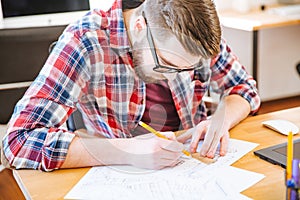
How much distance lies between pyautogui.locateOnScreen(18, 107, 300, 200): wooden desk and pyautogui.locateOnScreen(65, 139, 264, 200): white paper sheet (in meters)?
0.02

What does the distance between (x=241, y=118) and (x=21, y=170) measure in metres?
0.69

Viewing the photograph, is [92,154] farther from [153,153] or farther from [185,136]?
[185,136]

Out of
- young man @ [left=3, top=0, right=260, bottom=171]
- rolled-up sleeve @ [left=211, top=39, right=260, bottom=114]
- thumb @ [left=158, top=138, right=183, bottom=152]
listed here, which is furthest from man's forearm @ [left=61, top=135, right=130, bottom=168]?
rolled-up sleeve @ [left=211, top=39, right=260, bottom=114]

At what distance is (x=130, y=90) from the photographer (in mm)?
1471

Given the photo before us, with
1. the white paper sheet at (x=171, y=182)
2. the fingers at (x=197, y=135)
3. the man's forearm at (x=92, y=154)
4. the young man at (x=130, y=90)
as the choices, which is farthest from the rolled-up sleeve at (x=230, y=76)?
the man's forearm at (x=92, y=154)

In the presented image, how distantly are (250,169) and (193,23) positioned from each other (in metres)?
0.39

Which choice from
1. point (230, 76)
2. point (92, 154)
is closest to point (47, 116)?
point (92, 154)

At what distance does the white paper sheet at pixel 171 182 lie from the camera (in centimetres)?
107

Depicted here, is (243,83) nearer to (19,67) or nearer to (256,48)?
Answer: (19,67)

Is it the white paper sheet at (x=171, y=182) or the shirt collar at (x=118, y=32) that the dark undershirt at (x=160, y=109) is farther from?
the white paper sheet at (x=171, y=182)

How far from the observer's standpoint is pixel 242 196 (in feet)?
3.45

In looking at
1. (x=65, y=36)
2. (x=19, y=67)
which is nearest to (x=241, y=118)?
(x=65, y=36)

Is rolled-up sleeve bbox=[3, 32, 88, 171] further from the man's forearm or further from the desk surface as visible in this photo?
the desk surface

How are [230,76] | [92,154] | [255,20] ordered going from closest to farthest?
[92,154], [230,76], [255,20]
